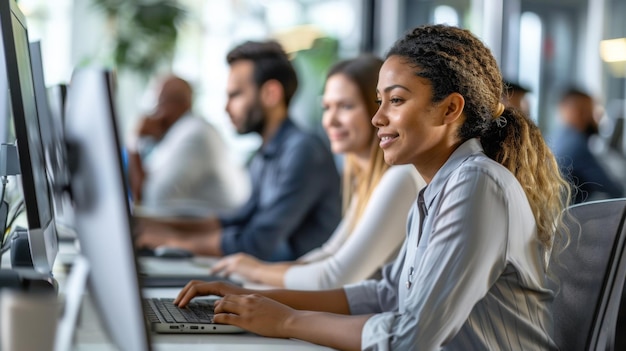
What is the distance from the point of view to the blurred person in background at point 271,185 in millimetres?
2994

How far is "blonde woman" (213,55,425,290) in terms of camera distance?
2.09 m

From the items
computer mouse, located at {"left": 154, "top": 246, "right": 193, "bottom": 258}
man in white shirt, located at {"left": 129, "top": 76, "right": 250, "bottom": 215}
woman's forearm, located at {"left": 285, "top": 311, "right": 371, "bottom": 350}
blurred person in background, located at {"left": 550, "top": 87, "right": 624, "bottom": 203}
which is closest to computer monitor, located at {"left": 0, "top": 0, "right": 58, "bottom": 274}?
woman's forearm, located at {"left": 285, "top": 311, "right": 371, "bottom": 350}

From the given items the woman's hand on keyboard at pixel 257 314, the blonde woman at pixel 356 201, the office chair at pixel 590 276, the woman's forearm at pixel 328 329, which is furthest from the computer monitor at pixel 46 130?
the office chair at pixel 590 276

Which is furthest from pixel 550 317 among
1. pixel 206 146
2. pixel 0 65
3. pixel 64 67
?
pixel 64 67

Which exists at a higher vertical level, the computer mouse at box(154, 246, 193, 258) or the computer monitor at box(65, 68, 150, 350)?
the computer monitor at box(65, 68, 150, 350)

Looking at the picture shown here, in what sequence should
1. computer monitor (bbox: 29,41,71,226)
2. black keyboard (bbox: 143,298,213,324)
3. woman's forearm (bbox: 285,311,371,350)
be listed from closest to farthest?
1. woman's forearm (bbox: 285,311,371,350)
2. black keyboard (bbox: 143,298,213,324)
3. computer monitor (bbox: 29,41,71,226)

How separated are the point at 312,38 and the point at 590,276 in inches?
218

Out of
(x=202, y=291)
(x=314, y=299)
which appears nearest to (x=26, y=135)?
(x=202, y=291)

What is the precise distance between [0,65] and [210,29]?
597 centimetres

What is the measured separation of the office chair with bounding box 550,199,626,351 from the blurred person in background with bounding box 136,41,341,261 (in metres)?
1.48

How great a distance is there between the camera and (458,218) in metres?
1.34

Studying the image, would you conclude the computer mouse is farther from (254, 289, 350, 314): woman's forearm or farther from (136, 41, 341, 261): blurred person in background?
(254, 289, 350, 314): woman's forearm

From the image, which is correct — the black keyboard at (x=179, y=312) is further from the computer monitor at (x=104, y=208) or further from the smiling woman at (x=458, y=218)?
the computer monitor at (x=104, y=208)

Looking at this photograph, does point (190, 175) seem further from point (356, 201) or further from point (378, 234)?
point (378, 234)
